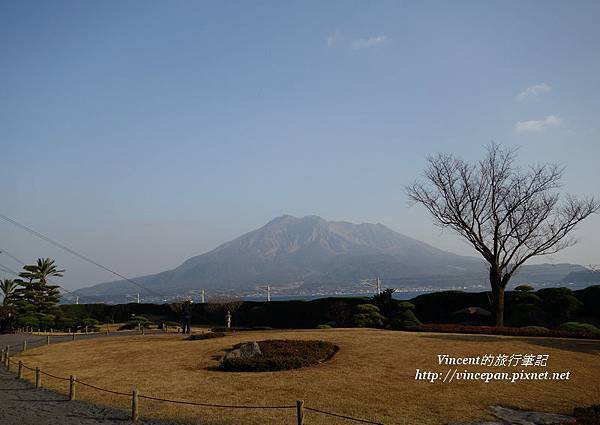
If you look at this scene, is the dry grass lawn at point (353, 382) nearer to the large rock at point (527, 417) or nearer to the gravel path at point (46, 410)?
the large rock at point (527, 417)

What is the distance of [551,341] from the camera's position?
2102 cm

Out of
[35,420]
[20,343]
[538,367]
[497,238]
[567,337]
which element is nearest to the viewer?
[35,420]

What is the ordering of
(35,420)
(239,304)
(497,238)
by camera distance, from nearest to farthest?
1. (35,420)
2. (497,238)
3. (239,304)

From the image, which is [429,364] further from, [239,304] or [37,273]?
[37,273]

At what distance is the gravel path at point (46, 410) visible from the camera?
42.0ft

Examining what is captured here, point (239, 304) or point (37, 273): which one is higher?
point (37, 273)

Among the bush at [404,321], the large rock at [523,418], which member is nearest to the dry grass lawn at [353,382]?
the large rock at [523,418]

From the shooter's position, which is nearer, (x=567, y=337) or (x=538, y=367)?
(x=538, y=367)

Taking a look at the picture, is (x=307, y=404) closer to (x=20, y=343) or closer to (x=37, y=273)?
(x=20, y=343)

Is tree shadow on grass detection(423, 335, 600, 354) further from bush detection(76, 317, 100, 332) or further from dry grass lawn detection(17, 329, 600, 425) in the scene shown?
bush detection(76, 317, 100, 332)

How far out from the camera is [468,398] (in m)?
13.5

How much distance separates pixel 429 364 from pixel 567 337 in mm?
9399

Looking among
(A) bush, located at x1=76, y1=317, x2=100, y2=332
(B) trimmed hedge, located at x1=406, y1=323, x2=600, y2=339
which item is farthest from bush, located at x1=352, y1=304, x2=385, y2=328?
(A) bush, located at x1=76, y1=317, x2=100, y2=332

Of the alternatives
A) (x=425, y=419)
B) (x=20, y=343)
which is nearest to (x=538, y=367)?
(x=425, y=419)
